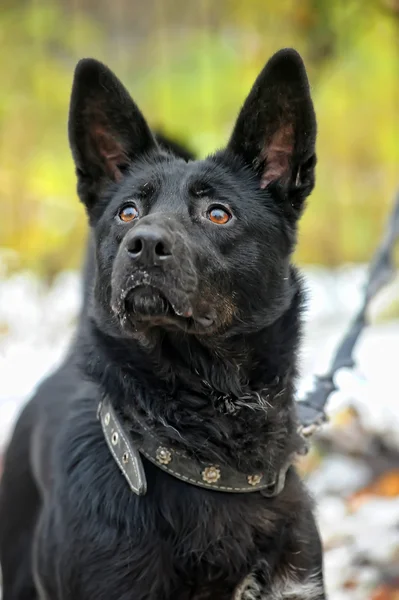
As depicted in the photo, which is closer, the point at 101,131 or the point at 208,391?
the point at 208,391

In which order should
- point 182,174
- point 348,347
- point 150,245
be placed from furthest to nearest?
point 348,347 < point 182,174 < point 150,245

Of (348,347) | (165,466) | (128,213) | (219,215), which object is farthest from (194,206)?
(348,347)

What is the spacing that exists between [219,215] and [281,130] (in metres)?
0.38

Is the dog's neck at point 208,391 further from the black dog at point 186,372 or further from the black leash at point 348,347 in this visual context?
the black leash at point 348,347

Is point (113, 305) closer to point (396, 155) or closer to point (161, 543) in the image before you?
point (161, 543)

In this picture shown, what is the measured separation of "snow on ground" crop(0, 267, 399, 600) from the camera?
336 cm

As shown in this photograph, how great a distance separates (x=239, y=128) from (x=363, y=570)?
2044 millimetres

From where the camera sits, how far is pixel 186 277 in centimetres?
192

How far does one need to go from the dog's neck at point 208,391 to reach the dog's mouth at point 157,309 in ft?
0.40

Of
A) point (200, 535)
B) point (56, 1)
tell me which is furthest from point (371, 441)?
point (56, 1)

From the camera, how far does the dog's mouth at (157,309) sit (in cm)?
193

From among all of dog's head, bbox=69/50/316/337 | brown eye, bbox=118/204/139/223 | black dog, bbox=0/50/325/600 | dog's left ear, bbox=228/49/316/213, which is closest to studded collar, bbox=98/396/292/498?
black dog, bbox=0/50/325/600

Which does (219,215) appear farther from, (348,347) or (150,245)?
(348,347)

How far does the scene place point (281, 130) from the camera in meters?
2.33
